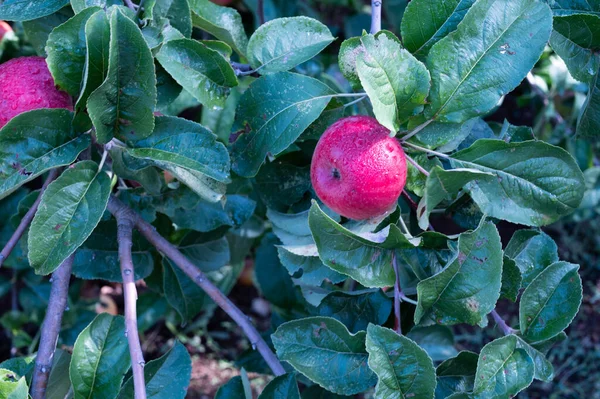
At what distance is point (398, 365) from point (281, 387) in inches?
8.0

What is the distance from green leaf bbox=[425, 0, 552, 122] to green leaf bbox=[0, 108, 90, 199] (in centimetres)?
52

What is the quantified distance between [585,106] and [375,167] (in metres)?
0.46

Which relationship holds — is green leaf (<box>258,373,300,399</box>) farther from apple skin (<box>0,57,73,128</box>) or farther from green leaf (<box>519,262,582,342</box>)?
apple skin (<box>0,57,73,128</box>)

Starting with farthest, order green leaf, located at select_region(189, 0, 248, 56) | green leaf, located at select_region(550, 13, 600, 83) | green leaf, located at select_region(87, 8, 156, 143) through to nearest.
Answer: green leaf, located at select_region(189, 0, 248, 56)
green leaf, located at select_region(550, 13, 600, 83)
green leaf, located at select_region(87, 8, 156, 143)

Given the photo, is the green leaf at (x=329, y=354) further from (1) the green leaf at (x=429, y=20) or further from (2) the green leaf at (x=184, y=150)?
(1) the green leaf at (x=429, y=20)

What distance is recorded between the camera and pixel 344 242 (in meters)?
0.90

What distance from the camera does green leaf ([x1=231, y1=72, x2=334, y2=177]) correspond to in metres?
1.01

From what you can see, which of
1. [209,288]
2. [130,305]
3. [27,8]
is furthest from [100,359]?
[27,8]

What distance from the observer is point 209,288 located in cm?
112

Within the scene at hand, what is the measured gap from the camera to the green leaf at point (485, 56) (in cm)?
93

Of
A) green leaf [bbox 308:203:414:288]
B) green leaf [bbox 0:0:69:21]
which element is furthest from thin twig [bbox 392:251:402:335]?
green leaf [bbox 0:0:69:21]

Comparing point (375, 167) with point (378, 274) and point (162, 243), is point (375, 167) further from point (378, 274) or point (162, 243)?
point (162, 243)

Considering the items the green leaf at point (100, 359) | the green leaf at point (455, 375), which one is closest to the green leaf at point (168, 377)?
the green leaf at point (100, 359)

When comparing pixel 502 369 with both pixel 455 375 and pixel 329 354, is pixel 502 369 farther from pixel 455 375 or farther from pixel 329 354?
pixel 329 354
